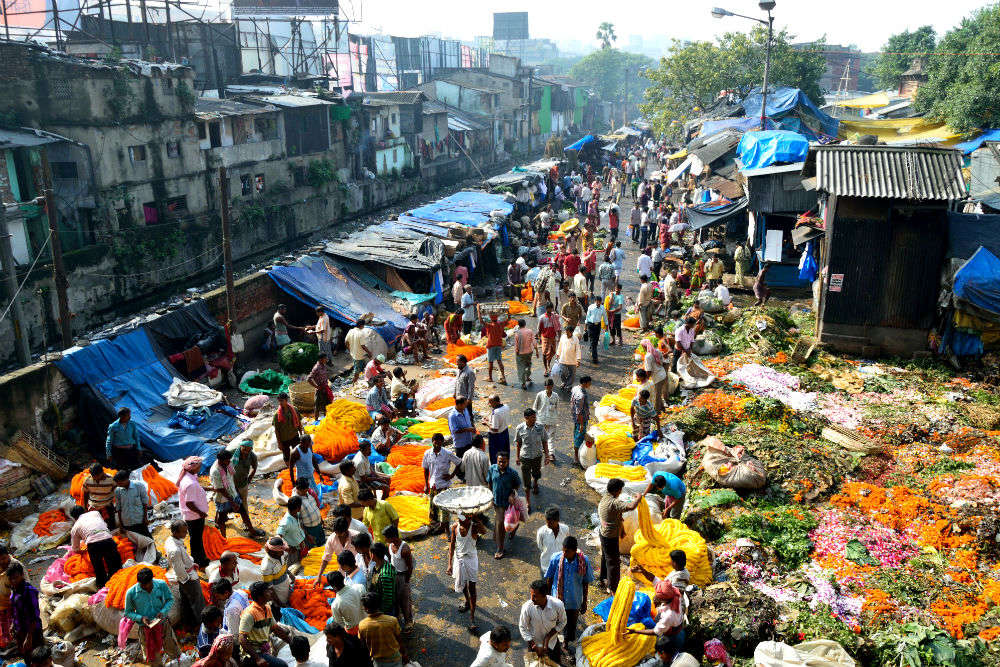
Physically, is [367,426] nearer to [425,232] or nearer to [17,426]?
Answer: [17,426]

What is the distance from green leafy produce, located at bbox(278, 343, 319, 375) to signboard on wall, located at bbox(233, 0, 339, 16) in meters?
43.4

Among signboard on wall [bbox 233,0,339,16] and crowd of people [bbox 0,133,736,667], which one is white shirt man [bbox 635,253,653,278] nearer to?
crowd of people [bbox 0,133,736,667]

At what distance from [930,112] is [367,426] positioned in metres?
26.4

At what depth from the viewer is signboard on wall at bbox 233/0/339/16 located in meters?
53.2

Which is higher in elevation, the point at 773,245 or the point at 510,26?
the point at 510,26

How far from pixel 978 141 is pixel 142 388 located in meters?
24.0

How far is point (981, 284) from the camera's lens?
13023 mm

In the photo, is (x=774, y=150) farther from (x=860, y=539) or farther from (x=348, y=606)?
(x=348, y=606)

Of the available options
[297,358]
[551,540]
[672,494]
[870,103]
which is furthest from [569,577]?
[870,103]

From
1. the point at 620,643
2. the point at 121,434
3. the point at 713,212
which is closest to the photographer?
the point at 620,643

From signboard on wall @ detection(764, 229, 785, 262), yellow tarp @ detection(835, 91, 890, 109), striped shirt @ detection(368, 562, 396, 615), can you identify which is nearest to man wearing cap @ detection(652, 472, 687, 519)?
striped shirt @ detection(368, 562, 396, 615)

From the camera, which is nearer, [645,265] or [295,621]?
[295,621]

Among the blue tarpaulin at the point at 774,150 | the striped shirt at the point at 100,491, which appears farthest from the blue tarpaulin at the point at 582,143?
the striped shirt at the point at 100,491

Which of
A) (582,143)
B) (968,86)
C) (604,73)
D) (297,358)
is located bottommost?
(297,358)
